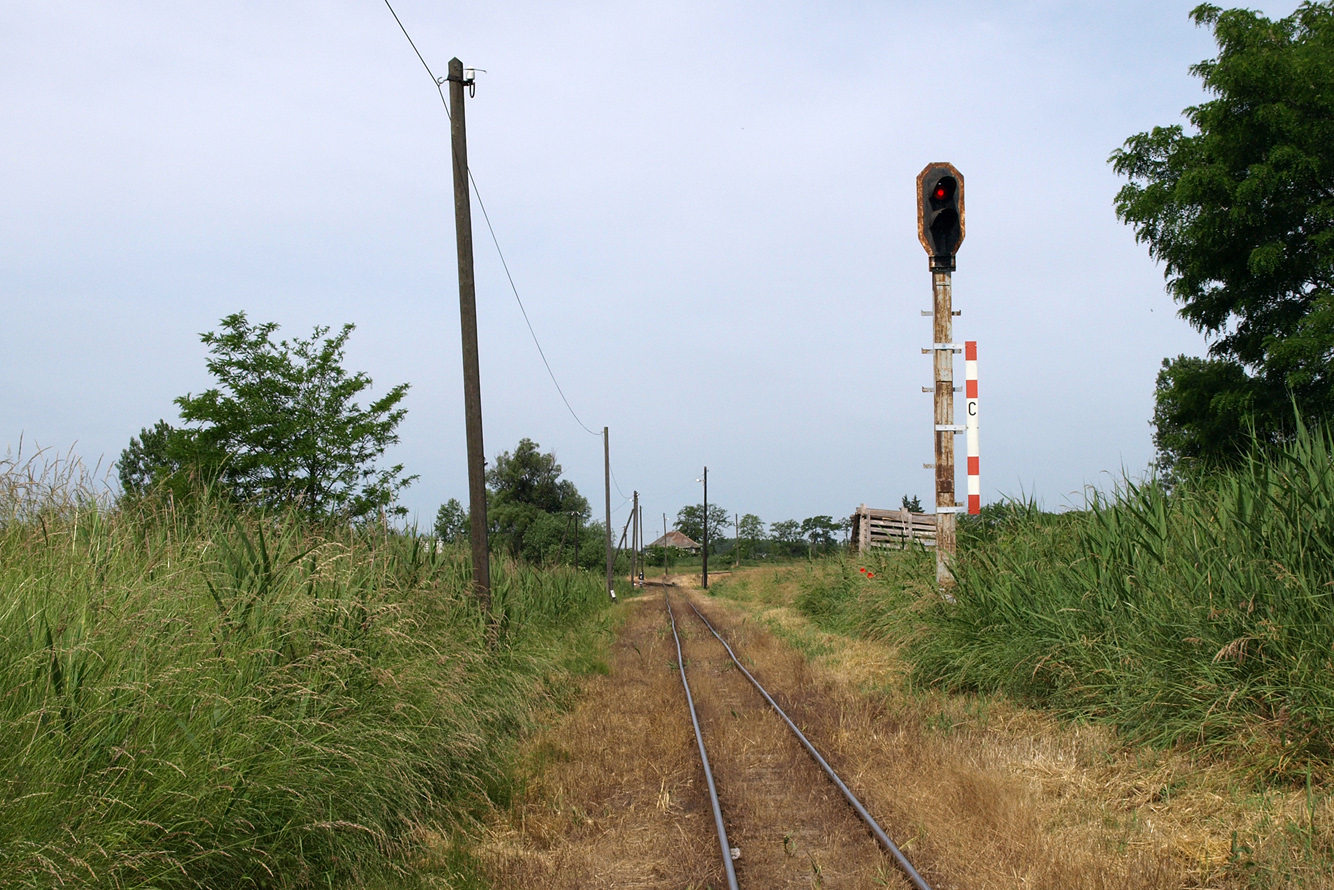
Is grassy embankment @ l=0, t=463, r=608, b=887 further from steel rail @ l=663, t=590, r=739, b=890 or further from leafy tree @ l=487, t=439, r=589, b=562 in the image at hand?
leafy tree @ l=487, t=439, r=589, b=562

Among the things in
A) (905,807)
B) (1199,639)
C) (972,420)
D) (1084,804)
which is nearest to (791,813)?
(905,807)

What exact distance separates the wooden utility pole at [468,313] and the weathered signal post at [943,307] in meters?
5.38

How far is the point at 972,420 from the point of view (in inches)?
398

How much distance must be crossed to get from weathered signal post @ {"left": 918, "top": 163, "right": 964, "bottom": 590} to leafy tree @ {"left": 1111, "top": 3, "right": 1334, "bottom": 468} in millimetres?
7970

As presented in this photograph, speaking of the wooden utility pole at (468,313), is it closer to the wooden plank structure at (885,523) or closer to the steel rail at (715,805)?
the steel rail at (715,805)

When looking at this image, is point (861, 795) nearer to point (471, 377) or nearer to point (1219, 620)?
point (1219, 620)

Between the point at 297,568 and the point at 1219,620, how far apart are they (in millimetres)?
5551

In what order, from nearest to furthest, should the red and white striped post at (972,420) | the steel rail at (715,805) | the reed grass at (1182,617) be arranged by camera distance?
the steel rail at (715,805), the reed grass at (1182,617), the red and white striped post at (972,420)

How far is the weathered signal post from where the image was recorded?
33.3 ft

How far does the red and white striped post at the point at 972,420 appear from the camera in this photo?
10039 millimetres

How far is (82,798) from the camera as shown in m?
2.96

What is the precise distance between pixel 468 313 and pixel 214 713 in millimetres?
7116

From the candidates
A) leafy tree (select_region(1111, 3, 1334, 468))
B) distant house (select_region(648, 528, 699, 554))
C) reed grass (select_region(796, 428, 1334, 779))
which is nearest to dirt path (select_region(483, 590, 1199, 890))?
reed grass (select_region(796, 428, 1334, 779))

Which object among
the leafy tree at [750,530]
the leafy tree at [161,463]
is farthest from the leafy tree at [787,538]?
the leafy tree at [161,463]
